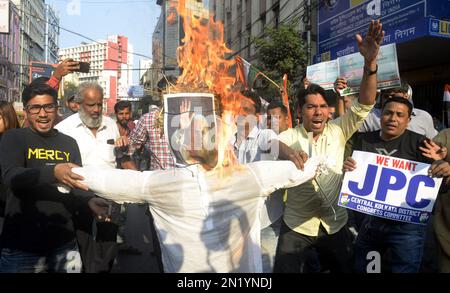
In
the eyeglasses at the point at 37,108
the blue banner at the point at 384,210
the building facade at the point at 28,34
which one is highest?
the building facade at the point at 28,34

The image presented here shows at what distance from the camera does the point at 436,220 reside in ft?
10.5

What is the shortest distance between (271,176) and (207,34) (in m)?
1.28

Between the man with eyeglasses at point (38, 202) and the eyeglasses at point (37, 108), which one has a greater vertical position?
the eyeglasses at point (37, 108)

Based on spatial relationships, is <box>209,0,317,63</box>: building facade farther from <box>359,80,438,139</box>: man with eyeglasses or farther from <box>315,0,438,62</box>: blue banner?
<box>359,80,438,139</box>: man with eyeglasses

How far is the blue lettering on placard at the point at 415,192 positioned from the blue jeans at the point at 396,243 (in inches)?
6.6

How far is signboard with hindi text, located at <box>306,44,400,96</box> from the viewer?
439cm

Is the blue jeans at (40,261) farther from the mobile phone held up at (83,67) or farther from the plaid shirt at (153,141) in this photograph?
the mobile phone held up at (83,67)

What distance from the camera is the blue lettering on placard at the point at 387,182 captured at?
311 cm

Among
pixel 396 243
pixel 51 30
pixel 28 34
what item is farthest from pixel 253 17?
pixel 28 34

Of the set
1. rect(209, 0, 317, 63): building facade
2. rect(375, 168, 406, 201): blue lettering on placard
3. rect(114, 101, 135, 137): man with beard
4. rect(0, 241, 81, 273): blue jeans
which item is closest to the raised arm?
rect(375, 168, 406, 201): blue lettering on placard

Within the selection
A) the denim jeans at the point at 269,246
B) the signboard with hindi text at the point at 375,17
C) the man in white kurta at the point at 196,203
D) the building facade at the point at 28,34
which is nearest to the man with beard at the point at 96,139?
the denim jeans at the point at 269,246

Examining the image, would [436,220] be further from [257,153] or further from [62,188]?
[62,188]

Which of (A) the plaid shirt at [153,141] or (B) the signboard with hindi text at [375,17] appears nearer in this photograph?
(A) the plaid shirt at [153,141]

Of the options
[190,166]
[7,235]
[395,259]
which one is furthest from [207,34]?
[395,259]
